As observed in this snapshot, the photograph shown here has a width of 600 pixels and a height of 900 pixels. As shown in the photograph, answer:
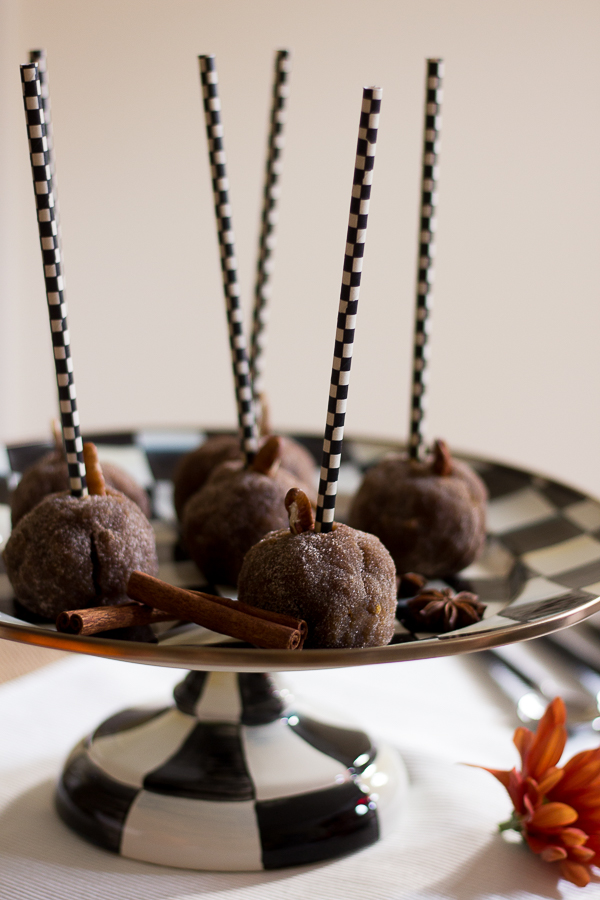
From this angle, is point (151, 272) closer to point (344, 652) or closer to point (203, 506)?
point (203, 506)

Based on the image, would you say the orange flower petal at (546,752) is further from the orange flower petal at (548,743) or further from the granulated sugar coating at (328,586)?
the granulated sugar coating at (328,586)

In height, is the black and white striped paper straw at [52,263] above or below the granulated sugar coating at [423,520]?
above

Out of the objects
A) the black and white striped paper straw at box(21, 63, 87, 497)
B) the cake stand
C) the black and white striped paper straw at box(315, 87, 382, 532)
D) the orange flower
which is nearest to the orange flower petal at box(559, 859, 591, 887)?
the orange flower

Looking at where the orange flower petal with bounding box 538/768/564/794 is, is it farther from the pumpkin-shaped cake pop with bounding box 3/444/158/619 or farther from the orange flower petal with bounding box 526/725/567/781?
the pumpkin-shaped cake pop with bounding box 3/444/158/619

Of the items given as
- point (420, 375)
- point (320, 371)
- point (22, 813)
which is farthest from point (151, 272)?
point (22, 813)

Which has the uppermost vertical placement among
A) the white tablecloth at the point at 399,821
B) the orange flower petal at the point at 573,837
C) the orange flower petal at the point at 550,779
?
the orange flower petal at the point at 550,779

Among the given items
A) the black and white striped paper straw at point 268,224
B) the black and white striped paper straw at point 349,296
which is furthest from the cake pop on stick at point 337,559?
the black and white striped paper straw at point 268,224

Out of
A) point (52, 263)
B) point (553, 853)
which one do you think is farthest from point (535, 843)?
point (52, 263)
